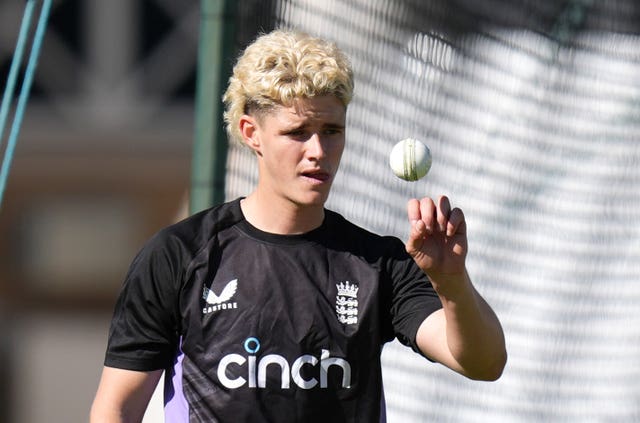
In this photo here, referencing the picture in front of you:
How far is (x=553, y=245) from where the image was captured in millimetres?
4746

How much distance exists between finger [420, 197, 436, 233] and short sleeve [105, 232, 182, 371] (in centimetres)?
61

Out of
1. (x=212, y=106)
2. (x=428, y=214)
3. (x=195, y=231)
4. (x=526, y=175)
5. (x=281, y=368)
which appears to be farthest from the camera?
(x=526, y=175)

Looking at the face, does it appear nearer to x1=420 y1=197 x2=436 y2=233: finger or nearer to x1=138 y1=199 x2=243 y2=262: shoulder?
x1=138 y1=199 x2=243 y2=262: shoulder

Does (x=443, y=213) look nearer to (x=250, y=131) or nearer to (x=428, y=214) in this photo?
(x=428, y=214)

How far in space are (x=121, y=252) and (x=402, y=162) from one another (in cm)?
1047

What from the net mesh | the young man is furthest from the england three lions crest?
the net mesh

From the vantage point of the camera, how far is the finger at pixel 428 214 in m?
2.77

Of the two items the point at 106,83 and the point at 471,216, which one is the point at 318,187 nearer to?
the point at 471,216

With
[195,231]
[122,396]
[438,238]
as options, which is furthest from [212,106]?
[438,238]

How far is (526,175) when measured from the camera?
4.73 metres

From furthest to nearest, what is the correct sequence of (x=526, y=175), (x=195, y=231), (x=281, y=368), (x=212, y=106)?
(x=526, y=175) < (x=212, y=106) < (x=195, y=231) < (x=281, y=368)

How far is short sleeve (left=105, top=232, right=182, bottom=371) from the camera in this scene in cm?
301

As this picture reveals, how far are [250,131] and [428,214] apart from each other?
23.5 inches

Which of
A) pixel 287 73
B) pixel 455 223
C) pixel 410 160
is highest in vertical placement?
pixel 287 73
